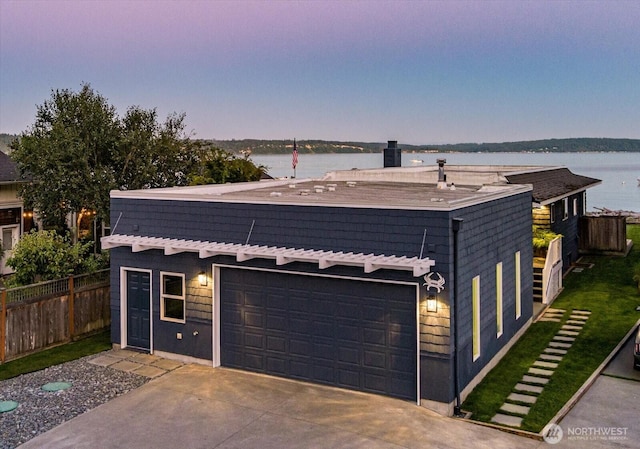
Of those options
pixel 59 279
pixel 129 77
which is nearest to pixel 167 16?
pixel 129 77

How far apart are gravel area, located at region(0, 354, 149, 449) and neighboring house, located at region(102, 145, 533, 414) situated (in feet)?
4.54

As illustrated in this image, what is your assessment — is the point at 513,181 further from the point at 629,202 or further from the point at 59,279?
the point at 629,202

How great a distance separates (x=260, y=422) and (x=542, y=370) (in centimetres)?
570

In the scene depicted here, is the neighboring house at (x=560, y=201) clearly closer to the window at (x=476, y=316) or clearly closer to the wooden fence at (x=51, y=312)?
the window at (x=476, y=316)

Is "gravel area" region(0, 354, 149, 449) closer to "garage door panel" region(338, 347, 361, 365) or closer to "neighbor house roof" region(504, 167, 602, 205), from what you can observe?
"garage door panel" region(338, 347, 361, 365)

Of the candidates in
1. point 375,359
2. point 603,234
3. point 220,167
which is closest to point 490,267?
point 375,359

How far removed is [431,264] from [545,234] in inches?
370

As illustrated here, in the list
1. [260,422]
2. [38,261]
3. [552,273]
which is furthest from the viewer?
[552,273]

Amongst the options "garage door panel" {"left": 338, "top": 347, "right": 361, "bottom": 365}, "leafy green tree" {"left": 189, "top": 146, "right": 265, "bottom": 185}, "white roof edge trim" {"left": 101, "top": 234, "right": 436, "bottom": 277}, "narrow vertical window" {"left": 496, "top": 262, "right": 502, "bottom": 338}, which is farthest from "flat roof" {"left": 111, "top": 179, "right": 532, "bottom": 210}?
"leafy green tree" {"left": 189, "top": 146, "right": 265, "bottom": 185}

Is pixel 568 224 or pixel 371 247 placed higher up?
pixel 371 247

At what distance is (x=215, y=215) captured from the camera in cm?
1110

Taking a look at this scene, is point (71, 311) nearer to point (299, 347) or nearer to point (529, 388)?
point (299, 347)

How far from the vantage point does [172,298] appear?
460 inches

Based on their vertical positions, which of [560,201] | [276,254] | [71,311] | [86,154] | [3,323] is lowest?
[71,311]
